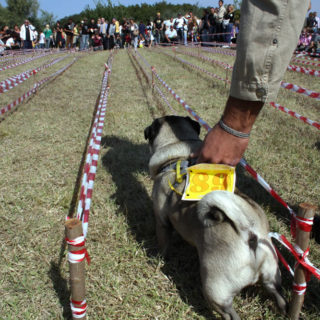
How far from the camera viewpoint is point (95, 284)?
7.50 feet

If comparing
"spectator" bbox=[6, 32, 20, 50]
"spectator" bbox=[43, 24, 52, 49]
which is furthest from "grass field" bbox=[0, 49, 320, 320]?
"spectator" bbox=[43, 24, 52, 49]

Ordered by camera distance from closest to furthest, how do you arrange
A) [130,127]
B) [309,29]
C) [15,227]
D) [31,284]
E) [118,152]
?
[31,284] < [15,227] < [118,152] < [130,127] < [309,29]

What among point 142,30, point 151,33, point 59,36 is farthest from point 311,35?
point 59,36

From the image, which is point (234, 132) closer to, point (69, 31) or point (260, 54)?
point (260, 54)

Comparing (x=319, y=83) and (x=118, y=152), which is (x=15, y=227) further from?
(x=319, y=83)

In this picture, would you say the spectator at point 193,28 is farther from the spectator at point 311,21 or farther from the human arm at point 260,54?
the human arm at point 260,54

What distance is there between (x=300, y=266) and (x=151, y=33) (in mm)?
28179

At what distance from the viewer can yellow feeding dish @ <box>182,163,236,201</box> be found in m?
1.75

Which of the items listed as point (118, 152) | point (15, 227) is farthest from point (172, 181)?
point (118, 152)

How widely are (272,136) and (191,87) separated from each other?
419 centimetres

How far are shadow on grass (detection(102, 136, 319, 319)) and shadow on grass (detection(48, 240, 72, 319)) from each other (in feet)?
2.46

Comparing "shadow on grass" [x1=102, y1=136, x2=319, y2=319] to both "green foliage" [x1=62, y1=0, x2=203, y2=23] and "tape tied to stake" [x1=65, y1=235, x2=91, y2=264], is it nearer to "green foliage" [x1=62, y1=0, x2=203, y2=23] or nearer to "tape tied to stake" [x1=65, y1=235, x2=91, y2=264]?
"tape tied to stake" [x1=65, y1=235, x2=91, y2=264]

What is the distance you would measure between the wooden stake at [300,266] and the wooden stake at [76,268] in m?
1.28

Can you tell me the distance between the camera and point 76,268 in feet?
5.22
